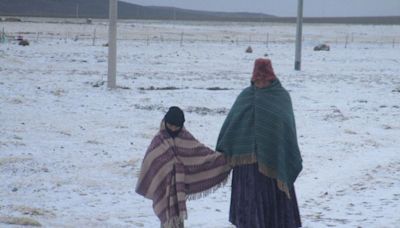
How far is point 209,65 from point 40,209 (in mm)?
Answer: 22509

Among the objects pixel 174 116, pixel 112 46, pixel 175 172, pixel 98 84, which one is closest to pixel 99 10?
pixel 98 84

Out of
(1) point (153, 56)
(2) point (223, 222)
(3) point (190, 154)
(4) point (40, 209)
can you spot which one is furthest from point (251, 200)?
(1) point (153, 56)

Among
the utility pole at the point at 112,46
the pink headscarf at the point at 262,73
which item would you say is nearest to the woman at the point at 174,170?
the pink headscarf at the point at 262,73

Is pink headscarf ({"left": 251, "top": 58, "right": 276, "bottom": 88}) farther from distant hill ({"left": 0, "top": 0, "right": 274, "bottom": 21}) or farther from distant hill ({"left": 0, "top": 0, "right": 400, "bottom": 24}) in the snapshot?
distant hill ({"left": 0, "top": 0, "right": 274, "bottom": 21})

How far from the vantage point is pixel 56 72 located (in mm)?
24719

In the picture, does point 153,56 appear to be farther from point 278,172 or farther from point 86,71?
point 278,172

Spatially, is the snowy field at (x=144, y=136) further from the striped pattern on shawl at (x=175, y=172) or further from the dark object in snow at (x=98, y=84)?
the striped pattern on shawl at (x=175, y=172)

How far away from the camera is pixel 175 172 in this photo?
20.3ft

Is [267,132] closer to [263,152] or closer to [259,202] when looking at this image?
[263,152]

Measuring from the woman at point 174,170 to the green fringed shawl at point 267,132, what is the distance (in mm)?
281

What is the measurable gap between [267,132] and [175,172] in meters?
0.78

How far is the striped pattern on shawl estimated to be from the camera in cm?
Result: 616

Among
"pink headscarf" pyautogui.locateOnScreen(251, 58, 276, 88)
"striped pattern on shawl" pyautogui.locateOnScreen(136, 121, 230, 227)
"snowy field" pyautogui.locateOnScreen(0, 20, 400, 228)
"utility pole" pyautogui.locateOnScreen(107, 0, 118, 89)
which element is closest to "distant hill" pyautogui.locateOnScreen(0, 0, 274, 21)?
"snowy field" pyautogui.locateOnScreen(0, 20, 400, 228)

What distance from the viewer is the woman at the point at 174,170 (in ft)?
20.2
